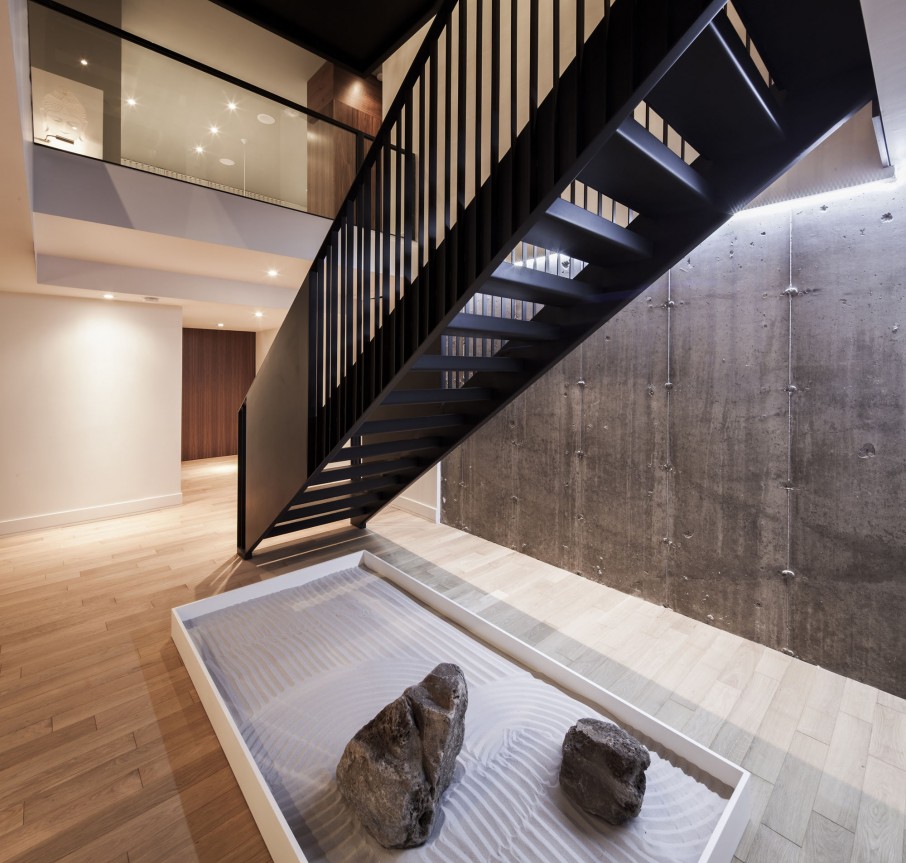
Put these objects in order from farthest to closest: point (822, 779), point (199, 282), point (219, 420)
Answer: point (219, 420) → point (199, 282) → point (822, 779)

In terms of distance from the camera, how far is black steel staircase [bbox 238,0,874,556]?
135 centimetres

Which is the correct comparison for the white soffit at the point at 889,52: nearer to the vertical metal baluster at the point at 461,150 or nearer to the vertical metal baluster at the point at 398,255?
the vertical metal baluster at the point at 461,150

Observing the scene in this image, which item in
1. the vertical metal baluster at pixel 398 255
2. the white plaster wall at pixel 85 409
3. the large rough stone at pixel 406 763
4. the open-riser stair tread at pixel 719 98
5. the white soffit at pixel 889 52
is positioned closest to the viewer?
the white soffit at pixel 889 52

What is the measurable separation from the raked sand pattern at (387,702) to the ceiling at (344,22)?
3827 mm

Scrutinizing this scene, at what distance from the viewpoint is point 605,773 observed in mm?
1487

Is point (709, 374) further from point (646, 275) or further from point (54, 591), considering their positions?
point (54, 591)

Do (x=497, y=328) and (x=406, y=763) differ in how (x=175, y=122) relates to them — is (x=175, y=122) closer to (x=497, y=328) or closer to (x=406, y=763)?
(x=497, y=328)

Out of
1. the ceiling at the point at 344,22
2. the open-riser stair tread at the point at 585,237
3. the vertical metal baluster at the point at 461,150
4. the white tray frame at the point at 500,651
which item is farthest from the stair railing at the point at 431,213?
the white tray frame at the point at 500,651

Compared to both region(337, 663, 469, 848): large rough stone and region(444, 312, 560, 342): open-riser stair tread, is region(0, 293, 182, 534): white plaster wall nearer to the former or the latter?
region(444, 312, 560, 342): open-riser stair tread

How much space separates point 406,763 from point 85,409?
480cm

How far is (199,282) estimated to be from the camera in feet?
15.2

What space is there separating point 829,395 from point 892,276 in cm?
58

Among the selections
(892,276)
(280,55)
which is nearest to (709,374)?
(892,276)

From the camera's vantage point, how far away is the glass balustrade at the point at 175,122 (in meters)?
3.09
